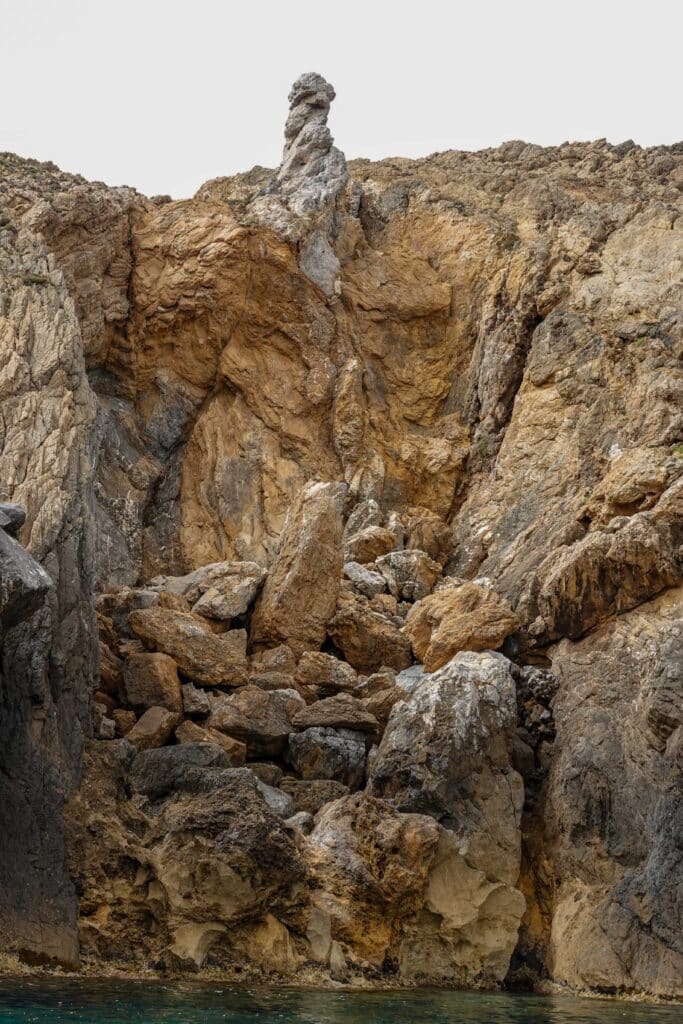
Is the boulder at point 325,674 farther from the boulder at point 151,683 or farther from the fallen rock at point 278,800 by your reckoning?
the fallen rock at point 278,800

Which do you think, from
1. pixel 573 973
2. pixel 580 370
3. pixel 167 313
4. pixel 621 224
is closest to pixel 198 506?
pixel 167 313

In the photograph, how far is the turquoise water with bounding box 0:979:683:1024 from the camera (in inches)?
626

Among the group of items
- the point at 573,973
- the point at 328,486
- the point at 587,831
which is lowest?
the point at 573,973

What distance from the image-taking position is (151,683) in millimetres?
25312

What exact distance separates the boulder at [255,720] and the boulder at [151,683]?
90 centimetres

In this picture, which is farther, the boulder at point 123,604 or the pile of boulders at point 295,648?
the boulder at point 123,604

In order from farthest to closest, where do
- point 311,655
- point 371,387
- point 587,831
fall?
point 371,387 < point 311,655 < point 587,831

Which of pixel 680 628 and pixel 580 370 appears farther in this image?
pixel 580 370

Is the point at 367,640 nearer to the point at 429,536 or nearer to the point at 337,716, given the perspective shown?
the point at 337,716

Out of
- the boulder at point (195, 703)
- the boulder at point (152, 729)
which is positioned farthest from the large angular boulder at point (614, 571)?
the boulder at point (152, 729)

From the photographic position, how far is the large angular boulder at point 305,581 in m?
29.4

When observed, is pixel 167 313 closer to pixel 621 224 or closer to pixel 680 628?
pixel 621 224

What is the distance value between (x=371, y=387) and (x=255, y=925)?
21.0 m

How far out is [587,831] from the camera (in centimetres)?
2434
